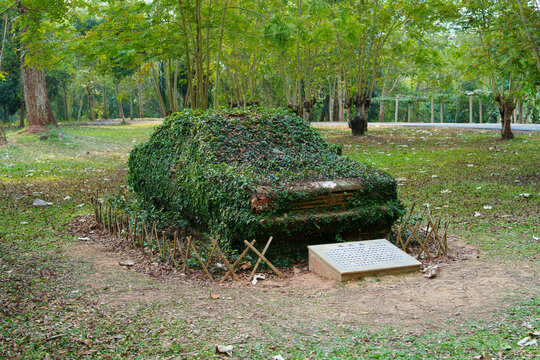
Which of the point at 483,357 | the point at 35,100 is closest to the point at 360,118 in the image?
the point at 35,100

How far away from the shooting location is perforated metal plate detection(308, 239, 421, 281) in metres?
4.96

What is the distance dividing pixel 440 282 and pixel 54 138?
16.9m

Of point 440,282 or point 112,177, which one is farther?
point 112,177

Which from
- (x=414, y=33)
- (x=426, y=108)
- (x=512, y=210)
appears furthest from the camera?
(x=426, y=108)

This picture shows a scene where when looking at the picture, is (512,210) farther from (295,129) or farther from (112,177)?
(112,177)

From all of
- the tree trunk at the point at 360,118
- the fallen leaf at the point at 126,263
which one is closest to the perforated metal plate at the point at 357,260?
the fallen leaf at the point at 126,263

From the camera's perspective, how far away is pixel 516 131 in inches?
749

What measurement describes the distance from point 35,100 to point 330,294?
59.3 ft

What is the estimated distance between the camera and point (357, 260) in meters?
5.14

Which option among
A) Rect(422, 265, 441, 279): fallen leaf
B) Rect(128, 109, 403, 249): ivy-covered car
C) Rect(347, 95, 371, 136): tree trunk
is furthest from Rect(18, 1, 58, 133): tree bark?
Rect(422, 265, 441, 279): fallen leaf

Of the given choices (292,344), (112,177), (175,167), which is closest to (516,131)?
(112,177)

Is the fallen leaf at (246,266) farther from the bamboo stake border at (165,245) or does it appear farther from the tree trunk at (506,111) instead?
the tree trunk at (506,111)

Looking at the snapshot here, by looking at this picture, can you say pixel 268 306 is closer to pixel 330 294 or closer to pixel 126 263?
pixel 330 294

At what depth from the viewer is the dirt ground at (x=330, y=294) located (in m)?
4.10
